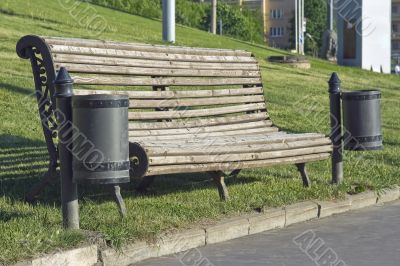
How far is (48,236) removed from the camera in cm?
565

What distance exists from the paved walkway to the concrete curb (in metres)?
0.06

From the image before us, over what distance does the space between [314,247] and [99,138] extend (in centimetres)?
183

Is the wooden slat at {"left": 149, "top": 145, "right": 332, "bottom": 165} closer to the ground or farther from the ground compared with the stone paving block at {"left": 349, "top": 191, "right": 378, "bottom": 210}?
farther from the ground

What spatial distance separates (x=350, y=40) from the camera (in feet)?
124

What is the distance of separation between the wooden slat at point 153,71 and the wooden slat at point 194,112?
340mm

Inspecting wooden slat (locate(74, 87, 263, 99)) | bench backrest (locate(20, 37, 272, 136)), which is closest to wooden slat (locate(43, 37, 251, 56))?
bench backrest (locate(20, 37, 272, 136))

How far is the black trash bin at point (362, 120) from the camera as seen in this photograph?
338 inches

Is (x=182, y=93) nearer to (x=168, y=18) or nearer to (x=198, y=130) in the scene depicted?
(x=198, y=130)

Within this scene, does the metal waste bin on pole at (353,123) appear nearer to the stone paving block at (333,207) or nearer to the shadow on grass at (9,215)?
the stone paving block at (333,207)

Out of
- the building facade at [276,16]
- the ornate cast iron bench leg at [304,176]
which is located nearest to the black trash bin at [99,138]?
the ornate cast iron bench leg at [304,176]

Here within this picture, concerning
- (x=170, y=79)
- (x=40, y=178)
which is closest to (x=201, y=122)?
(x=170, y=79)

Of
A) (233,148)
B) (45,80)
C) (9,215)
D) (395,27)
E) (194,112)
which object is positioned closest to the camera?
(9,215)

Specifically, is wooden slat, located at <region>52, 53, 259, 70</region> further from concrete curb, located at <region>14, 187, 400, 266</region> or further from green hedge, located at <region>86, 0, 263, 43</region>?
green hedge, located at <region>86, 0, 263, 43</region>

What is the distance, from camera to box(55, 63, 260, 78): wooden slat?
7.25 metres
